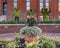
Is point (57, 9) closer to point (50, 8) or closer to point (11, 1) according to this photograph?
point (50, 8)

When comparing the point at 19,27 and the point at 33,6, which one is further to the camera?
the point at 33,6

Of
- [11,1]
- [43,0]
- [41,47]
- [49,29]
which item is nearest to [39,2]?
[43,0]

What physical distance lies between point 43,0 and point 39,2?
563mm

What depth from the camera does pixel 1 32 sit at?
24.2 metres

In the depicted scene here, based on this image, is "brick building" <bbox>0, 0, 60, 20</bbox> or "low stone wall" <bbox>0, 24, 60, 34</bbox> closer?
"low stone wall" <bbox>0, 24, 60, 34</bbox>

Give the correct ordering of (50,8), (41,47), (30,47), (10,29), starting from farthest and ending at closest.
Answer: (50,8)
(10,29)
(41,47)
(30,47)

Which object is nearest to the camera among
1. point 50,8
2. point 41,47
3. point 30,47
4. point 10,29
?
point 30,47

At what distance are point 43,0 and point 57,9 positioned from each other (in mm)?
2101

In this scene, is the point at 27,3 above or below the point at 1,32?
above

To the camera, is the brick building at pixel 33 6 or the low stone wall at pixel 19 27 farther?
the brick building at pixel 33 6

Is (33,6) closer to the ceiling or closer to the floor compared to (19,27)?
closer to the ceiling

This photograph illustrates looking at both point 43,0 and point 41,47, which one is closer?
point 41,47

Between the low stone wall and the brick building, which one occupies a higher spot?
the brick building

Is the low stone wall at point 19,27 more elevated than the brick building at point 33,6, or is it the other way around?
the brick building at point 33,6
